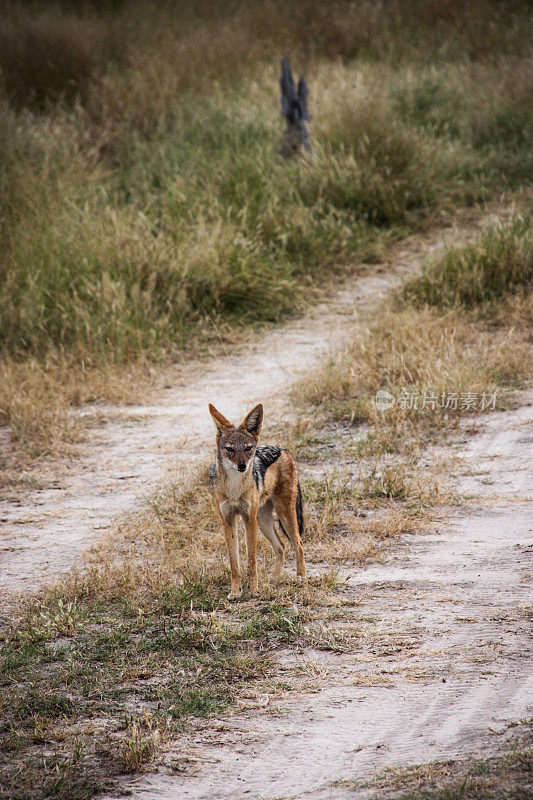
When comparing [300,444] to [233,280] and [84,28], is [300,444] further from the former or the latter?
[84,28]

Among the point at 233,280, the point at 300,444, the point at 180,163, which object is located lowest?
the point at 300,444

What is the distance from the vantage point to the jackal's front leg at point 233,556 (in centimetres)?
369

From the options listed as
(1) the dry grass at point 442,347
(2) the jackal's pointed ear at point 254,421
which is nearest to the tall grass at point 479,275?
(1) the dry grass at point 442,347

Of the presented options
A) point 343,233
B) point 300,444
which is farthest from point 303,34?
point 300,444

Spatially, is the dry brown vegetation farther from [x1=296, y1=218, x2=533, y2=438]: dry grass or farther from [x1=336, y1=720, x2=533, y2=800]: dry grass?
[x1=336, y1=720, x2=533, y2=800]: dry grass

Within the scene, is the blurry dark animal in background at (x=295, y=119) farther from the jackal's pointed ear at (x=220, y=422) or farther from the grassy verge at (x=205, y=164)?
the jackal's pointed ear at (x=220, y=422)

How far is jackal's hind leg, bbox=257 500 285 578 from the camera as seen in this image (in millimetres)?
3965

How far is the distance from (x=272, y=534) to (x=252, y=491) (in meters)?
0.46

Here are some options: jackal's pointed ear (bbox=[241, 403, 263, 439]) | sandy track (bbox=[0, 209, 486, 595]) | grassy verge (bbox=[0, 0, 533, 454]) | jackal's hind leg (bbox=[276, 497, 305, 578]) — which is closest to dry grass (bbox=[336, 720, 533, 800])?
jackal's hind leg (bbox=[276, 497, 305, 578])

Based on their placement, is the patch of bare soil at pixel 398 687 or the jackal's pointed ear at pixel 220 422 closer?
the patch of bare soil at pixel 398 687

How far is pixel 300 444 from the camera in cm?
562

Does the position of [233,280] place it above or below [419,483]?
above

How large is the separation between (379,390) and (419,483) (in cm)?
147

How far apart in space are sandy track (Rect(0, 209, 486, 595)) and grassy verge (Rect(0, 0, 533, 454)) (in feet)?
1.19
